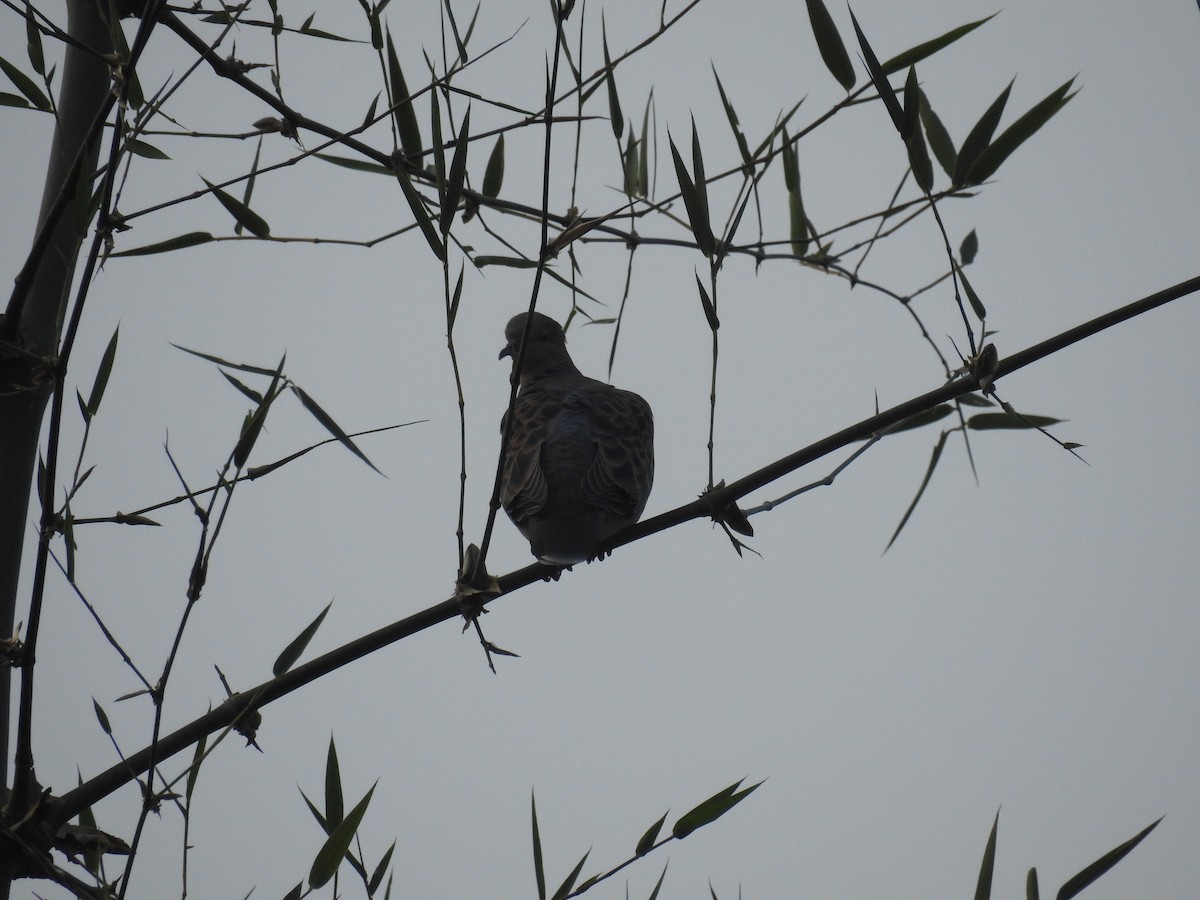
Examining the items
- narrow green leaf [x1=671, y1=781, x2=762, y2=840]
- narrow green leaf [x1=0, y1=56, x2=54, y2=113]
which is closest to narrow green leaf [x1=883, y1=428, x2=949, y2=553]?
narrow green leaf [x1=671, y1=781, x2=762, y2=840]

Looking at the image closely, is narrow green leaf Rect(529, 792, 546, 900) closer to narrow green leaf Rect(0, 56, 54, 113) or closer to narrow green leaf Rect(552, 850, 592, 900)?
narrow green leaf Rect(552, 850, 592, 900)

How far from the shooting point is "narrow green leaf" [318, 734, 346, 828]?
1902 mm

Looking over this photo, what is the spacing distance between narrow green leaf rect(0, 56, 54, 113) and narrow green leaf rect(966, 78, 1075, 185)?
1.74 m

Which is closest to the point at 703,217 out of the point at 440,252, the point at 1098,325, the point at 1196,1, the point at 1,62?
the point at 440,252

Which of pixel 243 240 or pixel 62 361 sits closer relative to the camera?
pixel 62 361

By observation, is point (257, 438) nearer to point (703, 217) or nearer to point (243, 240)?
point (243, 240)

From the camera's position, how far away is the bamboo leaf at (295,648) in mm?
1783

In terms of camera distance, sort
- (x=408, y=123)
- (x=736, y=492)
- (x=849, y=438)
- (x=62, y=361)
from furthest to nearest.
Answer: (x=408, y=123) < (x=736, y=492) < (x=849, y=438) < (x=62, y=361)

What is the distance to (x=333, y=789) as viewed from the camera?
1913 mm

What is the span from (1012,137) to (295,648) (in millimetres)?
1605

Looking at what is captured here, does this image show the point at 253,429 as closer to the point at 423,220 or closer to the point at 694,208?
the point at 423,220

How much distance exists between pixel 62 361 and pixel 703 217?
1.01m

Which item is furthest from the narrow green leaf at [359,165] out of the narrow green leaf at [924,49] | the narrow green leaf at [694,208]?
the narrow green leaf at [924,49]

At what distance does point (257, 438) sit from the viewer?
68.9 inches
